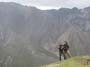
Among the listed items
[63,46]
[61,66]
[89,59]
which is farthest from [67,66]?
[63,46]

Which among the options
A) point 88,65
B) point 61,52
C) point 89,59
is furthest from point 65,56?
point 88,65

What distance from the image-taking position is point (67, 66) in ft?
94.7

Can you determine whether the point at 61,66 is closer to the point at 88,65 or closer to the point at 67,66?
the point at 67,66

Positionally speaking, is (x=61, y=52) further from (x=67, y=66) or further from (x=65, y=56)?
(x=67, y=66)

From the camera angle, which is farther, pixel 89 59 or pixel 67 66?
pixel 89 59

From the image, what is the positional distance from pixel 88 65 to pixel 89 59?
4.11m

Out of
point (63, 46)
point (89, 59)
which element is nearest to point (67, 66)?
point (89, 59)

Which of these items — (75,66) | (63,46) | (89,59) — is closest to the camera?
(75,66)

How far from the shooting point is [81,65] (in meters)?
29.8

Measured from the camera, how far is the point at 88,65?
98.3 ft

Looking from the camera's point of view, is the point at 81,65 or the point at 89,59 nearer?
the point at 81,65

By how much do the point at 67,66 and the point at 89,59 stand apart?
601 cm

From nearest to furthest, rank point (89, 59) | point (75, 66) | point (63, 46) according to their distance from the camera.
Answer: point (75, 66) → point (89, 59) → point (63, 46)

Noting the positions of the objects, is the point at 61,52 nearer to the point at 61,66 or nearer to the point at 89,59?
the point at 89,59
